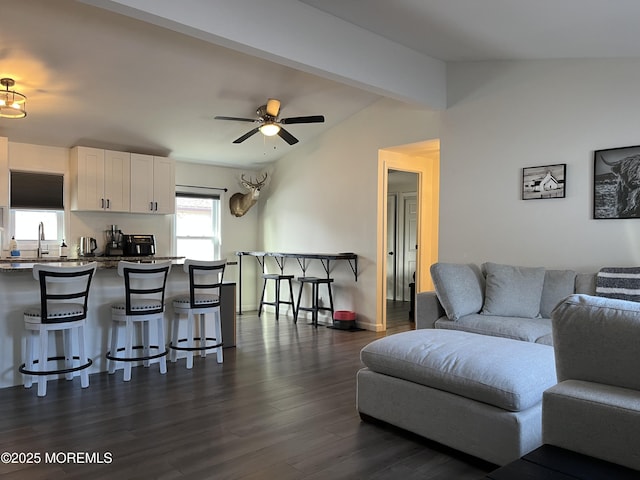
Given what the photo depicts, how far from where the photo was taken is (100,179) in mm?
6203

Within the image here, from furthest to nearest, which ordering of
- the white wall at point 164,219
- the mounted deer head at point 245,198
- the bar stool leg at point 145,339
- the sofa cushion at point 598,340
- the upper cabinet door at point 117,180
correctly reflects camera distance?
1. the mounted deer head at point 245,198
2. the upper cabinet door at point 117,180
3. the white wall at point 164,219
4. the bar stool leg at point 145,339
5. the sofa cushion at point 598,340

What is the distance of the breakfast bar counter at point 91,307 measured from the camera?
3811 millimetres

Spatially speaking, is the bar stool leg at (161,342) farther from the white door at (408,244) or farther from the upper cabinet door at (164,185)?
the white door at (408,244)

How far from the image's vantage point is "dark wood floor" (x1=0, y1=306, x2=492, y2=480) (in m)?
2.46

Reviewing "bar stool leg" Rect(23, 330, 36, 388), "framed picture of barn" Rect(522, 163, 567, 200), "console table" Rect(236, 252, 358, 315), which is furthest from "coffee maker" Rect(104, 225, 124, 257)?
"framed picture of barn" Rect(522, 163, 567, 200)

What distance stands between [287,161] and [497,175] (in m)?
3.50

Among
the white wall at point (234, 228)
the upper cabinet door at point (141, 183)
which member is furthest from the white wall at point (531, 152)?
the upper cabinet door at point (141, 183)

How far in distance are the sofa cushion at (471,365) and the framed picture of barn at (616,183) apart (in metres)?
1.94

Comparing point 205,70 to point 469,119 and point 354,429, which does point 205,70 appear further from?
point 354,429

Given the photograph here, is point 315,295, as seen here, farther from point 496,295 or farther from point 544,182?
point 544,182

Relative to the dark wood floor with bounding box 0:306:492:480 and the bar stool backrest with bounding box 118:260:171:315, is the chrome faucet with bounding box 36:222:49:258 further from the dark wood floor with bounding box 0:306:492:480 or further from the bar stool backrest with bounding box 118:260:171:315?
the dark wood floor with bounding box 0:306:492:480

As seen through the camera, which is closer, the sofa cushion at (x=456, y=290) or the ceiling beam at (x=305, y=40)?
the ceiling beam at (x=305, y=40)

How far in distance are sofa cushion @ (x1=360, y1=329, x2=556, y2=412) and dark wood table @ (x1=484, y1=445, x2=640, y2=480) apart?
860 mm

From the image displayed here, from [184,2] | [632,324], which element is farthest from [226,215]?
[632,324]
